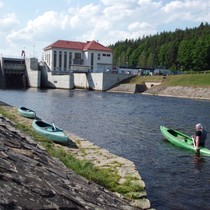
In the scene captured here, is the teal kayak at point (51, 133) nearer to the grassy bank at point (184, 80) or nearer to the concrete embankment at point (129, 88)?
the grassy bank at point (184, 80)

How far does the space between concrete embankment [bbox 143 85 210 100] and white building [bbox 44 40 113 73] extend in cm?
3757

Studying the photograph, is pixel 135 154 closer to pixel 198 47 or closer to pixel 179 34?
pixel 198 47

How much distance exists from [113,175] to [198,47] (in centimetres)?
11559

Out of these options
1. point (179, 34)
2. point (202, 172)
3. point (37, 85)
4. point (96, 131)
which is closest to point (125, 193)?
point (202, 172)

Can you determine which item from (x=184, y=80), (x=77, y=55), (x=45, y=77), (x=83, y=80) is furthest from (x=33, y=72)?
(x=184, y=80)

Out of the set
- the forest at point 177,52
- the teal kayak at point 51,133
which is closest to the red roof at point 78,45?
the forest at point 177,52

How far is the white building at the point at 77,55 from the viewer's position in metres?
128

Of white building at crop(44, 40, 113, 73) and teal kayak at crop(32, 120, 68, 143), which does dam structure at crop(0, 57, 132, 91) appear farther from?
teal kayak at crop(32, 120, 68, 143)

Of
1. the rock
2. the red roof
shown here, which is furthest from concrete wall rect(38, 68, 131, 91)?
the rock

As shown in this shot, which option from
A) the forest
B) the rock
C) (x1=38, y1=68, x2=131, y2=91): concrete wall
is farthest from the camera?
the forest

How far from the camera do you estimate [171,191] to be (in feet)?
49.1

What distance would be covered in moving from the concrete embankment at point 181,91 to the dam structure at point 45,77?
14872mm

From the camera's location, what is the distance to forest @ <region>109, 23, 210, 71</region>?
123 metres

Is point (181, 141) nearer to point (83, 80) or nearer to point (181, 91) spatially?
point (181, 91)
